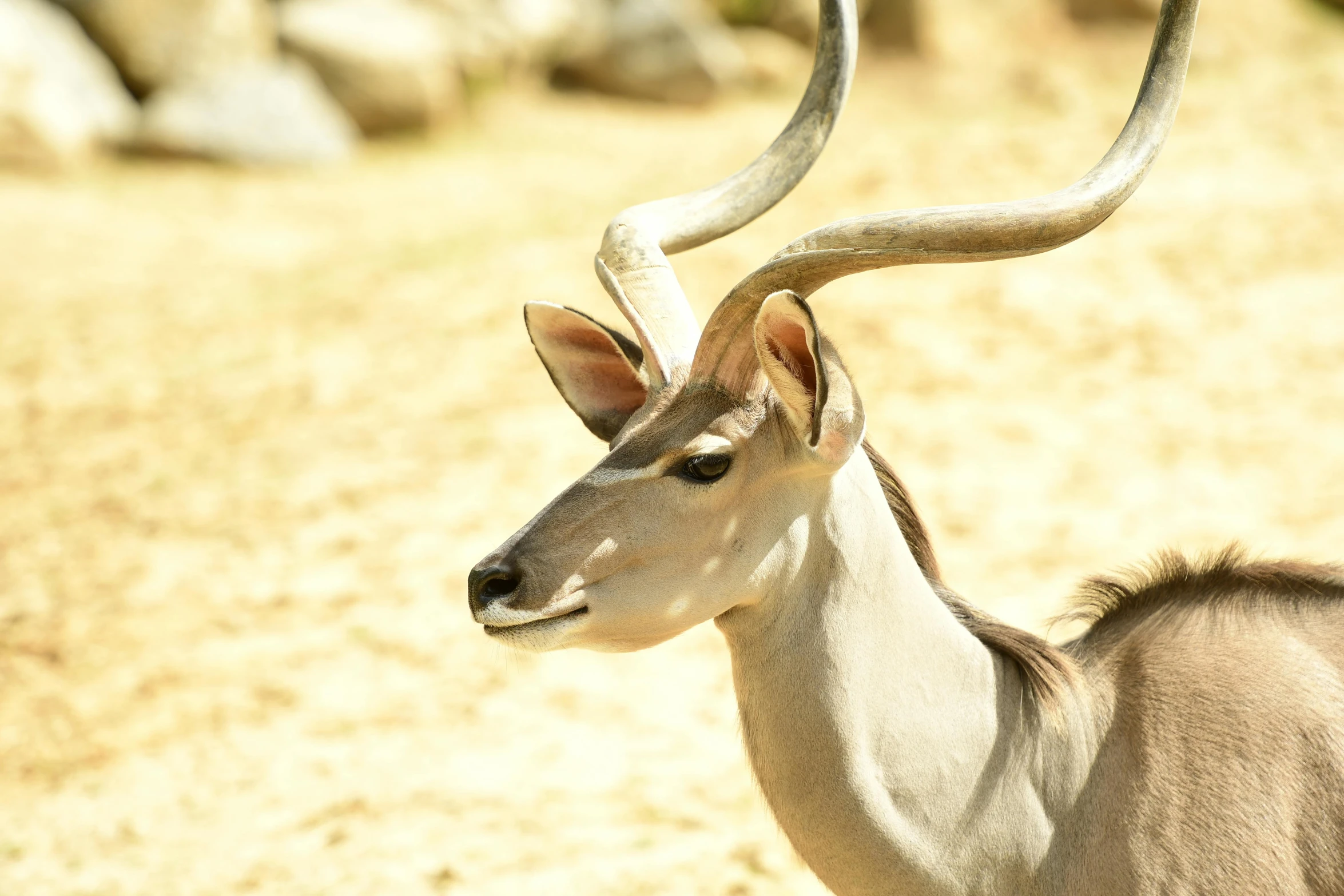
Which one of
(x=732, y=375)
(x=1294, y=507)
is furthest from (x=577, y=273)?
(x=732, y=375)

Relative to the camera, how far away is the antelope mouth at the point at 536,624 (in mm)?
2506

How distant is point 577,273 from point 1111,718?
769 cm

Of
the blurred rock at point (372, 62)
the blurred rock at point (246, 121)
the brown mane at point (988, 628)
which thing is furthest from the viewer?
the blurred rock at point (372, 62)

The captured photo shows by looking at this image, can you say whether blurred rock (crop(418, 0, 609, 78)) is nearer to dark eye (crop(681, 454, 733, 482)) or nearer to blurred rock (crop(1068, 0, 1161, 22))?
blurred rock (crop(1068, 0, 1161, 22))

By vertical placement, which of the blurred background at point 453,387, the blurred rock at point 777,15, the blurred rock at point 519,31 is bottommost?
the blurred background at point 453,387

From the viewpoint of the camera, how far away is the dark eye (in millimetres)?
2535

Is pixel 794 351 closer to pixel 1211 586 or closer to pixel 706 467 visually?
pixel 706 467

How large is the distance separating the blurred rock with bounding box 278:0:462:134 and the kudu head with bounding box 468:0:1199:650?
44.9ft

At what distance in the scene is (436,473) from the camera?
308 inches

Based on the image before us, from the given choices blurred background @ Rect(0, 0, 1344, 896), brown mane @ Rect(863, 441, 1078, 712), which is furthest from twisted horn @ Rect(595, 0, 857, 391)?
blurred background @ Rect(0, 0, 1344, 896)

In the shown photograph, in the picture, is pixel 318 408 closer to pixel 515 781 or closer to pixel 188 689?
pixel 188 689

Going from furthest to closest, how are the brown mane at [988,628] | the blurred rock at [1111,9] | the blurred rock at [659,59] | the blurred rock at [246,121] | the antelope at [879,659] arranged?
the blurred rock at [659,59]
the blurred rock at [1111,9]
the blurred rock at [246,121]
the brown mane at [988,628]
the antelope at [879,659]

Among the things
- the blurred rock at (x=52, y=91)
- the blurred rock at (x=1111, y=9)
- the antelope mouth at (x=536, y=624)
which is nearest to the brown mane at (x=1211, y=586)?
the antelope mouth at (x=536, y=624)

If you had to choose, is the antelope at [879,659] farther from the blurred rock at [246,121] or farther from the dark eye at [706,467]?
the blurred rock at [246,121]
